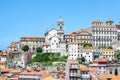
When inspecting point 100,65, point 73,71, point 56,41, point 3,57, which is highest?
point 56,41

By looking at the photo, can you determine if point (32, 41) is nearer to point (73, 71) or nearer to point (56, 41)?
point (56, 41)

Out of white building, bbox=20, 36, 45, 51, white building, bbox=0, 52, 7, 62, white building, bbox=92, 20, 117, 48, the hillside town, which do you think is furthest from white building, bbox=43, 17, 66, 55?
white building, bbox=0, 52, 7, 62

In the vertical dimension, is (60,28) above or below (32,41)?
above

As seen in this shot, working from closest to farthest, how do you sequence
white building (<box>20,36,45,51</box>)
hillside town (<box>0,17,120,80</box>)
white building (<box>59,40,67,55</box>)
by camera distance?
hillside town (<box>0,17,120,80</box>)
white building (<box>59,40,67,55</box>)
white building (<box>20,36,45,51</box>)

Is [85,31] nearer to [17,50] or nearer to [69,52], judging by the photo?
[69,52]

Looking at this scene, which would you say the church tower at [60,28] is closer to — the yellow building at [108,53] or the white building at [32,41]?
the white building at [32,41]

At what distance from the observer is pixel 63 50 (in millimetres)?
114000

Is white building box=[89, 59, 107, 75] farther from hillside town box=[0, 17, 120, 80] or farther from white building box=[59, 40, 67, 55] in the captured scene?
white building box=[59, 40, 67, 55]

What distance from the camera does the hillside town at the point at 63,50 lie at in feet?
343

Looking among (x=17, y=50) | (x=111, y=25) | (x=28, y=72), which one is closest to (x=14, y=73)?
(x=28, y=72)

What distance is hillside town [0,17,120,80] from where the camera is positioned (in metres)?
104

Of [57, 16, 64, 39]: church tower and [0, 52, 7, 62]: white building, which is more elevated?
[57, 16, 64, 39]: church tower

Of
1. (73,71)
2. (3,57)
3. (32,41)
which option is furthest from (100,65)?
(3,57)

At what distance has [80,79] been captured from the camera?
7200 cm
